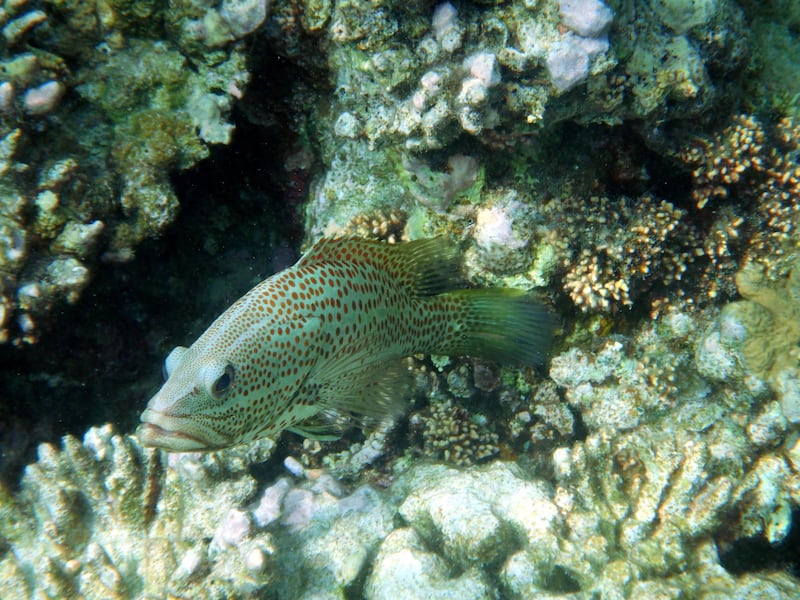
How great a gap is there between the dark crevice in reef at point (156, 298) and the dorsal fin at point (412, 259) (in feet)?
5.54

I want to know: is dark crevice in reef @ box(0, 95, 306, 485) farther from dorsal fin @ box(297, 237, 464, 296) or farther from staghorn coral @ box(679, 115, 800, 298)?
staghorn coral @ box(679, 115, 800, 298)

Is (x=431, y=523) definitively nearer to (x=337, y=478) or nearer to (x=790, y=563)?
(x=337, y=478)

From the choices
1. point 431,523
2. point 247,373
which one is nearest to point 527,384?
point 431,523

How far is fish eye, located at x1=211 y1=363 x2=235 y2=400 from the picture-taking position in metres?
2.68

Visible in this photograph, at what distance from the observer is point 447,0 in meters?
3.59

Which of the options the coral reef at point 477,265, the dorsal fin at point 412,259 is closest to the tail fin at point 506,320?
the dorsal fin at point 412,259

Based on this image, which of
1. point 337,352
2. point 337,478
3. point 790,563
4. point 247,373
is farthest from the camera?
point 337,478

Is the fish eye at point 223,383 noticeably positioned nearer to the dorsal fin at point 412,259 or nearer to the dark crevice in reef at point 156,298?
the dorsal fin at point 412,259

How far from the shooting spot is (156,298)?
182 inches

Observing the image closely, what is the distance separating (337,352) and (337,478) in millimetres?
1679

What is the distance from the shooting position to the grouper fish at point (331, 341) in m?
2.68

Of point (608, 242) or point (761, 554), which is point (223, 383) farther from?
point (761, 554)

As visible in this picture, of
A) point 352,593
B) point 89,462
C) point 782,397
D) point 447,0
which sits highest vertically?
point 447,0

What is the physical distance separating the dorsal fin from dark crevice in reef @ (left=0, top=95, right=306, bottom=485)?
5.54 ft
